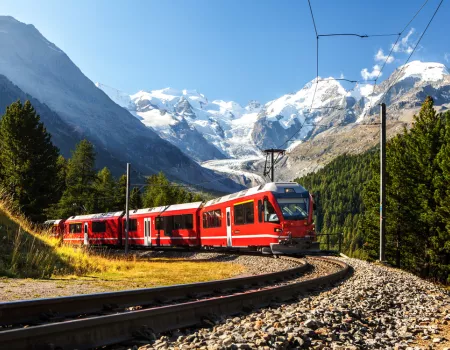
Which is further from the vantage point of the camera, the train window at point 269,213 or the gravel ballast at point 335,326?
the train window at point 269,213

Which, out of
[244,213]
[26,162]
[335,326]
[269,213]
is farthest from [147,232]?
[335,326]

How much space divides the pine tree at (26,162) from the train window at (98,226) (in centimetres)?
506

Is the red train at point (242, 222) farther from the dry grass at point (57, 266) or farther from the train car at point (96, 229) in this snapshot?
the dry grass at point (57, 266)

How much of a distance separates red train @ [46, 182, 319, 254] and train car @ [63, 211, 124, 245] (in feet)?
9.53

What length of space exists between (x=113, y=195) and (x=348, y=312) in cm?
6810

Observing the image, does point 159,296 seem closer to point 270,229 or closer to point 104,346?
point 104,346

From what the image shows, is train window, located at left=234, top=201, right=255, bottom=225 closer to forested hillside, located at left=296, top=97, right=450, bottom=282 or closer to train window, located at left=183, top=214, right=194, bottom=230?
train window, located at left=183, top=214, right=194, bottom=230

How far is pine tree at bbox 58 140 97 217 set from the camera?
65.2 metres

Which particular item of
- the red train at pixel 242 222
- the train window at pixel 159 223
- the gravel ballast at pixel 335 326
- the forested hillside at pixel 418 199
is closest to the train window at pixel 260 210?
the red train at pixel 242 222

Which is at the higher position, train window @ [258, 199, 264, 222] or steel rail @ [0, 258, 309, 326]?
train window @ [258, 199, 264, 222]

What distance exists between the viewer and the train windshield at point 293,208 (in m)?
21.1

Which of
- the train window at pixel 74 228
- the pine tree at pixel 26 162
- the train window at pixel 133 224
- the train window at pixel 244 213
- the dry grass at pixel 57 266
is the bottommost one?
the train window at pixel 74 228

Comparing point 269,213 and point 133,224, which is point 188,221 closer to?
point 133,224

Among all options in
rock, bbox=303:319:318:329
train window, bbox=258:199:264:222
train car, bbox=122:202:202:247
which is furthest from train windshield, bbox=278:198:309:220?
rock, bbox=303:319:318:329
